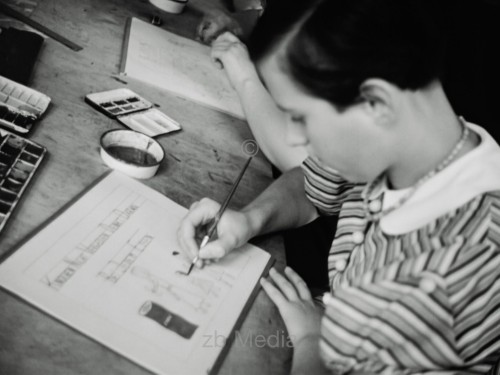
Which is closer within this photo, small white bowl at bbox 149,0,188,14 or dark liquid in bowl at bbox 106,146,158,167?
dark liquid in bowl at bbox 106,146,158,167

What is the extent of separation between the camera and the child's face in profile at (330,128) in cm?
69

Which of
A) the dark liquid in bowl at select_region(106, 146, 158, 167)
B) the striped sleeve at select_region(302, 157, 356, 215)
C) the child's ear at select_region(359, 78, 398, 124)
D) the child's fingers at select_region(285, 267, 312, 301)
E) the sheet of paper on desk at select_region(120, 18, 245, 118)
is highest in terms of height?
the child's ear at select_region(359, 78, 398, 124)

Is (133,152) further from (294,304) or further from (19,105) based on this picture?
(294,304)

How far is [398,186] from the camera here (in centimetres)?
83

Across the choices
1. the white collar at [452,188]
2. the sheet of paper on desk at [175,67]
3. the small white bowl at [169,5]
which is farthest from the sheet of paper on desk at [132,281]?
the small white bowl at [169,5]

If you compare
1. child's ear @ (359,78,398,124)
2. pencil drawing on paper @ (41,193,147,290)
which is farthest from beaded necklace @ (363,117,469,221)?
pencil drawing on paper @ (41,193,147,290)

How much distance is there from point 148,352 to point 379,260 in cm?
40

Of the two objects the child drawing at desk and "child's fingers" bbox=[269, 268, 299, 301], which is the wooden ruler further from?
"child's fingers" bbox=[269, 268, 299, 301]

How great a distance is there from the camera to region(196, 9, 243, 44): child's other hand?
1.71 metres

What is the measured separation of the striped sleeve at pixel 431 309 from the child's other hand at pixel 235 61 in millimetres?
818

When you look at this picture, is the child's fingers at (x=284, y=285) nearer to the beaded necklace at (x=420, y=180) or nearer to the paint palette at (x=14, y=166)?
the beaded necklace at (x=420, y=180)

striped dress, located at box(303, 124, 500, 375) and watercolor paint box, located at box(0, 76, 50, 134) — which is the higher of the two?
striped dress, located at box(303, 124, 500, 375)

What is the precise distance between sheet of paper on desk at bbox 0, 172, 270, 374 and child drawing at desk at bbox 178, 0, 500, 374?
64mm

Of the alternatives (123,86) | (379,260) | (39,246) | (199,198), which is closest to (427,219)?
(379,260)
